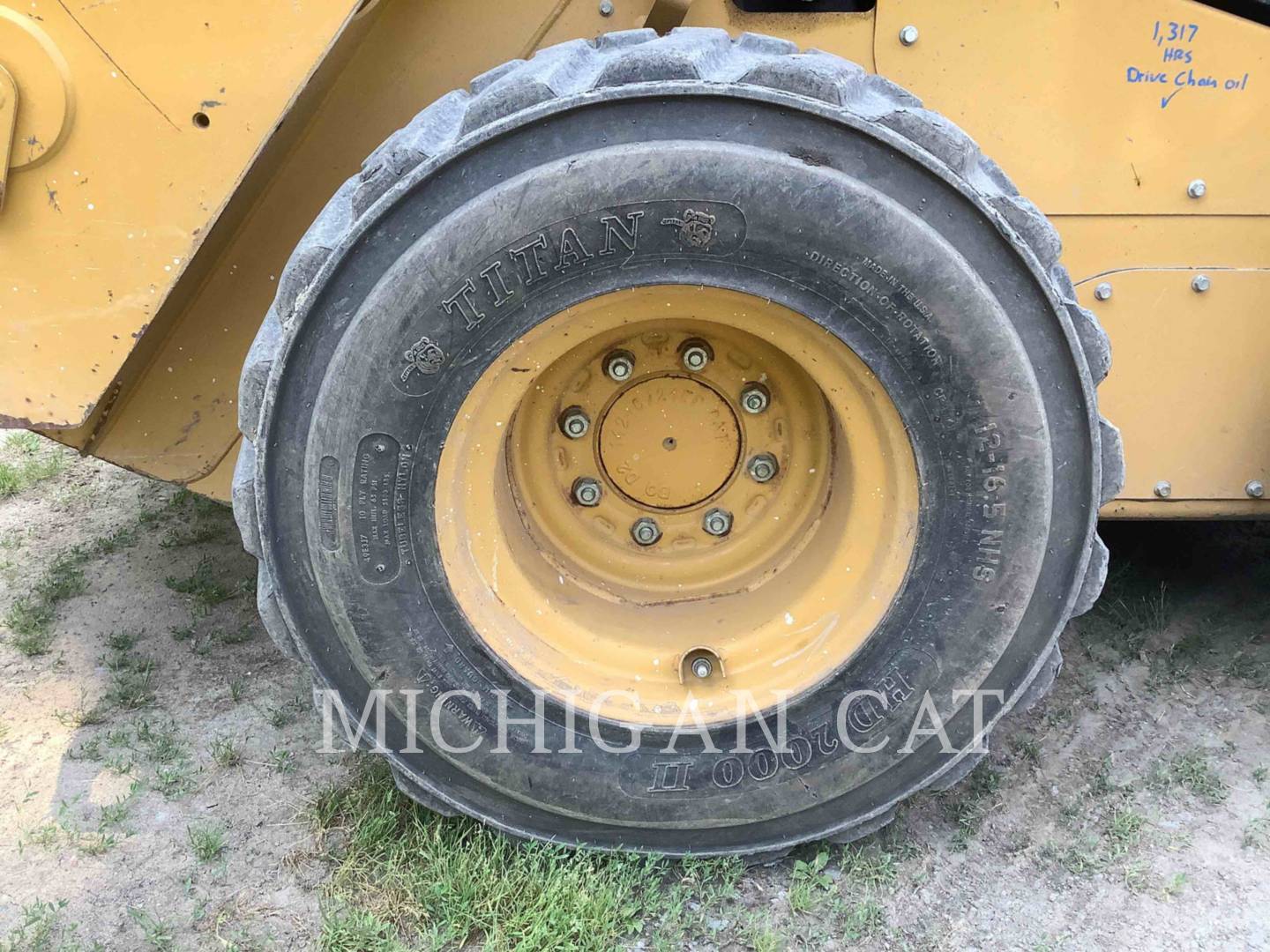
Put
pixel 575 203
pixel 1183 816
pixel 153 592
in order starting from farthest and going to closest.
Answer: pixel 153 592 < pixel 1183 816 < pixel 575 203

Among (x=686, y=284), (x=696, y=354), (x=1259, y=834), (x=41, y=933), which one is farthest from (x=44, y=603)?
(x=1259, y=834)

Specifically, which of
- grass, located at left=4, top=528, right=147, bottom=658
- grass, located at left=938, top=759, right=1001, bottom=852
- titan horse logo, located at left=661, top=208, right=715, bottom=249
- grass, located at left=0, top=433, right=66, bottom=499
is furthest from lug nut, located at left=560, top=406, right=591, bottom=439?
grass, located at left=0, top=433, right=66, bottom=499

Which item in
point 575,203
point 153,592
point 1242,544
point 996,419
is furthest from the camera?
point 1242,544

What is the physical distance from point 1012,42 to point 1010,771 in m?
1.75

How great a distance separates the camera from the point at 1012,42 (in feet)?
7.62

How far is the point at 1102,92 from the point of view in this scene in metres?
2.34

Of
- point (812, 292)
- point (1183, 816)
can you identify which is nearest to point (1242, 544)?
point (1183, 816)

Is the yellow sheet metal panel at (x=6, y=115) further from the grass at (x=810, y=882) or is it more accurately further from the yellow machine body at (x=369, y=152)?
the grass at (x=810, y=882)

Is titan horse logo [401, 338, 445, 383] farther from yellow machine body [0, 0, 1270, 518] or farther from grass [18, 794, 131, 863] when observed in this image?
grass [18, 794, 131, 863]

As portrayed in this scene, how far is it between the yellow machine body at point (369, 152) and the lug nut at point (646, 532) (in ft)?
3.35

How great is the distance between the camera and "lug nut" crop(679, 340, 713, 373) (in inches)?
88.4

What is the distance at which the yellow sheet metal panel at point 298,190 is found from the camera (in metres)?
2.26

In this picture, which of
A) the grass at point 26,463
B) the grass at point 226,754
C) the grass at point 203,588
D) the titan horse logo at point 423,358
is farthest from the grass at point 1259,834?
the grass at point 26,463

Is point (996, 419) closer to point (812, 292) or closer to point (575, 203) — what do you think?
point (812, 292)
